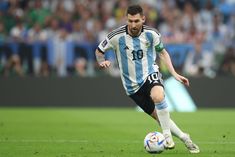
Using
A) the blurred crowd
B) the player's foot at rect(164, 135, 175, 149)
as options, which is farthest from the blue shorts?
the blurred crowd

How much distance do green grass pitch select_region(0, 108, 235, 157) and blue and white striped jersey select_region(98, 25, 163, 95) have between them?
109 cm

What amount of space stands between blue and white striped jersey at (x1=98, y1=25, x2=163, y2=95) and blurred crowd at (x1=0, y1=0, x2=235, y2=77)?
10989mm

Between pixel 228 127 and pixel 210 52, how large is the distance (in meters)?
6.81

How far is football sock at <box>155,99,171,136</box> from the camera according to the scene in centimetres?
1022

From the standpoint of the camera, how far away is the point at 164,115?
403 inches

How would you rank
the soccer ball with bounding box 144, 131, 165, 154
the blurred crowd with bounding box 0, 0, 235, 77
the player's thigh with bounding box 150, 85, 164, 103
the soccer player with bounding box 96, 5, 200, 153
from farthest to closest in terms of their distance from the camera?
1. the blurred crowd with bounding box 0, 0, 235, 77
2. the soccer player with bounding box 96, 5, 200, 153
3. the player's thigh with bounding box 150, 85, 164, 103
4. the soccer ball with bounding box 144, 131, 165, 154

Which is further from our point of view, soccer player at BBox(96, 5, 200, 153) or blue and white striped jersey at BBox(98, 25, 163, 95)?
blue and white striped jersey at BBox(98, 25, 163, 95)

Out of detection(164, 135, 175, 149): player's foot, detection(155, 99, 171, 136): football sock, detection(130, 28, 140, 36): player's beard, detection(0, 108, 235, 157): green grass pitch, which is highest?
detection(130, 28, 140, 36): player's beard

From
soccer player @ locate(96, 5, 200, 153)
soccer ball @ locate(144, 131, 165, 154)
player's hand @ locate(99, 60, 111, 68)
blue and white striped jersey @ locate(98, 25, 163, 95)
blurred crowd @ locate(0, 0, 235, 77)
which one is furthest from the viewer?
blurred crowd @ locate(0, 0, 235, 77)

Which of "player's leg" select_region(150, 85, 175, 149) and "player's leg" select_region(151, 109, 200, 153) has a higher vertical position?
"player's leg" select_region(150, 85, 175, 149)

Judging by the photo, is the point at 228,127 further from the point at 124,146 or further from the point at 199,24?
the point at 199,24

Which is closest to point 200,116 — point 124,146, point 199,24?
point 199,24

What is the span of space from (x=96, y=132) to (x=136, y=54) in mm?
3940

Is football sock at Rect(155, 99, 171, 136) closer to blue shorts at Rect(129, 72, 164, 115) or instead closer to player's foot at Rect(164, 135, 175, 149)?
player's foot at Rect(164, 135, 175, 149)
